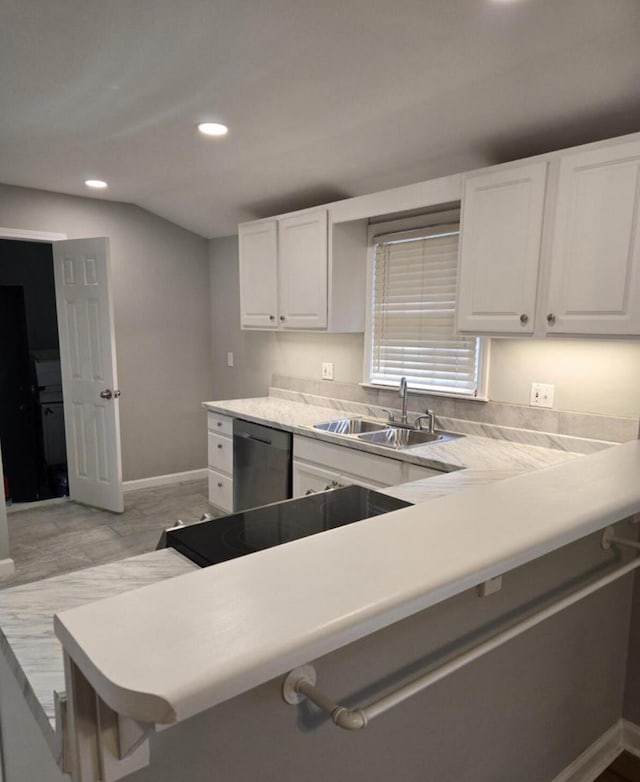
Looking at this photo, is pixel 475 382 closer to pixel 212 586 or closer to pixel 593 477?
pixel 593 477

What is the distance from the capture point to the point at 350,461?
2.66m

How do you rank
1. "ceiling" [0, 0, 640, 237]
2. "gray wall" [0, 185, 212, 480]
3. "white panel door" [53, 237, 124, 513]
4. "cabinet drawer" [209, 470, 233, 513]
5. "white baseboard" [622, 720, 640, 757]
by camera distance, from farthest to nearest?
"gray wall" [0, 185, 212, 480]
"white panel door" [53, 237, 124, 513]
"cabinet drawer" [209, 470, 233, 513]
"white baseboard" [622, 720, 640, 757]
"ceiling" [0, 0, 640, 237]

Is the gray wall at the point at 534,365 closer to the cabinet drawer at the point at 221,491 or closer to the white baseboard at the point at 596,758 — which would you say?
the cabinet drawer at the point at 221,491

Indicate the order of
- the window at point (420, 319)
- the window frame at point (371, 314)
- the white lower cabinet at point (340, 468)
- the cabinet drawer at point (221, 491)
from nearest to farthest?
the white lower cabinet at point (340, 468) → the window frame at point (371, 314) → the window at point (420, 319) → the cabinet drawer at point (221, 491)

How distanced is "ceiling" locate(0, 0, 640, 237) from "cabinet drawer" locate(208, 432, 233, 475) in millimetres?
1801

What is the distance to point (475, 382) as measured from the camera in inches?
111

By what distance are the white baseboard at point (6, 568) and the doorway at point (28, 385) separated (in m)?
1.53

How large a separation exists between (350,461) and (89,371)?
241 cm

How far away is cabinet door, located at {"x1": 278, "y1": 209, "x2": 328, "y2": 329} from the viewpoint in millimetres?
3193

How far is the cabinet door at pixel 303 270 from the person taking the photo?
319 cm

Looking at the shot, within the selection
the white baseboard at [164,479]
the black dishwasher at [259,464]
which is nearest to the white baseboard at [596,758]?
the black dishwasher at [259,464]

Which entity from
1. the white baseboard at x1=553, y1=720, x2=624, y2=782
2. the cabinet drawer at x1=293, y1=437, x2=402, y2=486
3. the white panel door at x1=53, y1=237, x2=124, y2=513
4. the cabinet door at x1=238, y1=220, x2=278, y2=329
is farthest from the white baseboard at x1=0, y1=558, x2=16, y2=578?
the white baseboard at x1=553, y1=720, x2=624, y2=782

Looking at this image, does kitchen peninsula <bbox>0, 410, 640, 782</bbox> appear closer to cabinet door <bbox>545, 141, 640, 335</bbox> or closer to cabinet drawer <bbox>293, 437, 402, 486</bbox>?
cabinet door <bbox>545, 141, 640, 335</bbox>

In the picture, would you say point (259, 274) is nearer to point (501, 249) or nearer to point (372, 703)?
point (501, 249)
